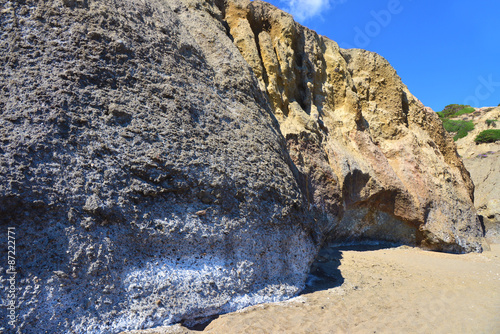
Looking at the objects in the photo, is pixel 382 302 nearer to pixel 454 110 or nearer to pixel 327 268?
pixel 327 268

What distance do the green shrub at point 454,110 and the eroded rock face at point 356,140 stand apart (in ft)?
70.3

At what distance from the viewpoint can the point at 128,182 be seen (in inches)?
109

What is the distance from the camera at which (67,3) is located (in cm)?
304

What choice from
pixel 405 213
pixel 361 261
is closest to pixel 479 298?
pixel 361 261

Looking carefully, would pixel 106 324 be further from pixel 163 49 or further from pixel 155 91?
pixel 163 49

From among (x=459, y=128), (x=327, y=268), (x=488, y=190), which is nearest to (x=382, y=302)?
(x=327, y=268)

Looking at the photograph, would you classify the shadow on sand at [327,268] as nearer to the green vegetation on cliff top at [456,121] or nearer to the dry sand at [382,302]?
the dry sand at [382,302]

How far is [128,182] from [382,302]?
9.15 ft

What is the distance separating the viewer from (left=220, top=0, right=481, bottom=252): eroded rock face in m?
5.53

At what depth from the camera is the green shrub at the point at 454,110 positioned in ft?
86.8

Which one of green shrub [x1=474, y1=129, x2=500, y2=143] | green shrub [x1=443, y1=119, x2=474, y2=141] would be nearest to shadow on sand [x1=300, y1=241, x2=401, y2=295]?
green shrub [x1=474, y1=129, x2=500, y2=143]

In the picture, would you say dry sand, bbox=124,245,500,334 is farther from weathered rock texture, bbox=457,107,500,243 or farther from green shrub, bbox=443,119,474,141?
green shrub, bbox=443,119,474,141

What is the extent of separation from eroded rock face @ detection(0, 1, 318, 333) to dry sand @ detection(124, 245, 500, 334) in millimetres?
242

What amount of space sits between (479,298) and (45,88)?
502cm
